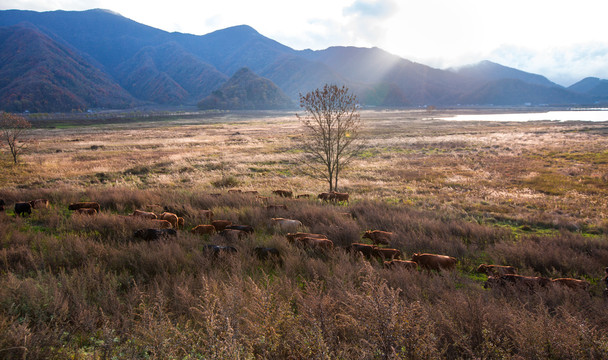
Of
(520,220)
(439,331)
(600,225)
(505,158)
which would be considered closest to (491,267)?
(439,331)

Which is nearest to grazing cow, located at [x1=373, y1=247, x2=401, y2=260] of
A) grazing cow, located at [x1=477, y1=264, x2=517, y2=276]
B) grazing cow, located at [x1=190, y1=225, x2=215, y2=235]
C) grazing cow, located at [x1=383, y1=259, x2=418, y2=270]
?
grazing cow, located at [x1=383, y1=259, x2=418, y2=270]

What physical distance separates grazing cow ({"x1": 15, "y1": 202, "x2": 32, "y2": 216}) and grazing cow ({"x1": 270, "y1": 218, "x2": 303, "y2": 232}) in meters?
8.87

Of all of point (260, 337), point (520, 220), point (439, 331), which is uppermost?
point (260, 337)

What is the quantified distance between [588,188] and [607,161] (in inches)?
521

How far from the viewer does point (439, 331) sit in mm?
4000

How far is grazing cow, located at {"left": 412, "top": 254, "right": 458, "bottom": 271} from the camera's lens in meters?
6.79

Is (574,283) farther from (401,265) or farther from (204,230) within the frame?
(204,230)

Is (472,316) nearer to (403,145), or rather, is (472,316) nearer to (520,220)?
(520,220)

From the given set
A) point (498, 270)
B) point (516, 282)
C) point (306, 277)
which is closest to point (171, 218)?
point (306, 277)

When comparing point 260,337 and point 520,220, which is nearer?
point 260,337

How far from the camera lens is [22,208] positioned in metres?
10.2

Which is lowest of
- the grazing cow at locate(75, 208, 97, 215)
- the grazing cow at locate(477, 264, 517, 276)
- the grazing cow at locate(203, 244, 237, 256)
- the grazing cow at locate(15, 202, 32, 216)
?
the grazing cow at locate(477, 264, 517, 276)

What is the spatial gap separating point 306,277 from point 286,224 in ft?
11.8

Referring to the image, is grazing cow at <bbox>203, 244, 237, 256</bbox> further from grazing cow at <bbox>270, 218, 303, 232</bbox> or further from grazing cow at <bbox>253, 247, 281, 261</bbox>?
grazing cow at <bbox>270, 218, 303, 232</bbox>
